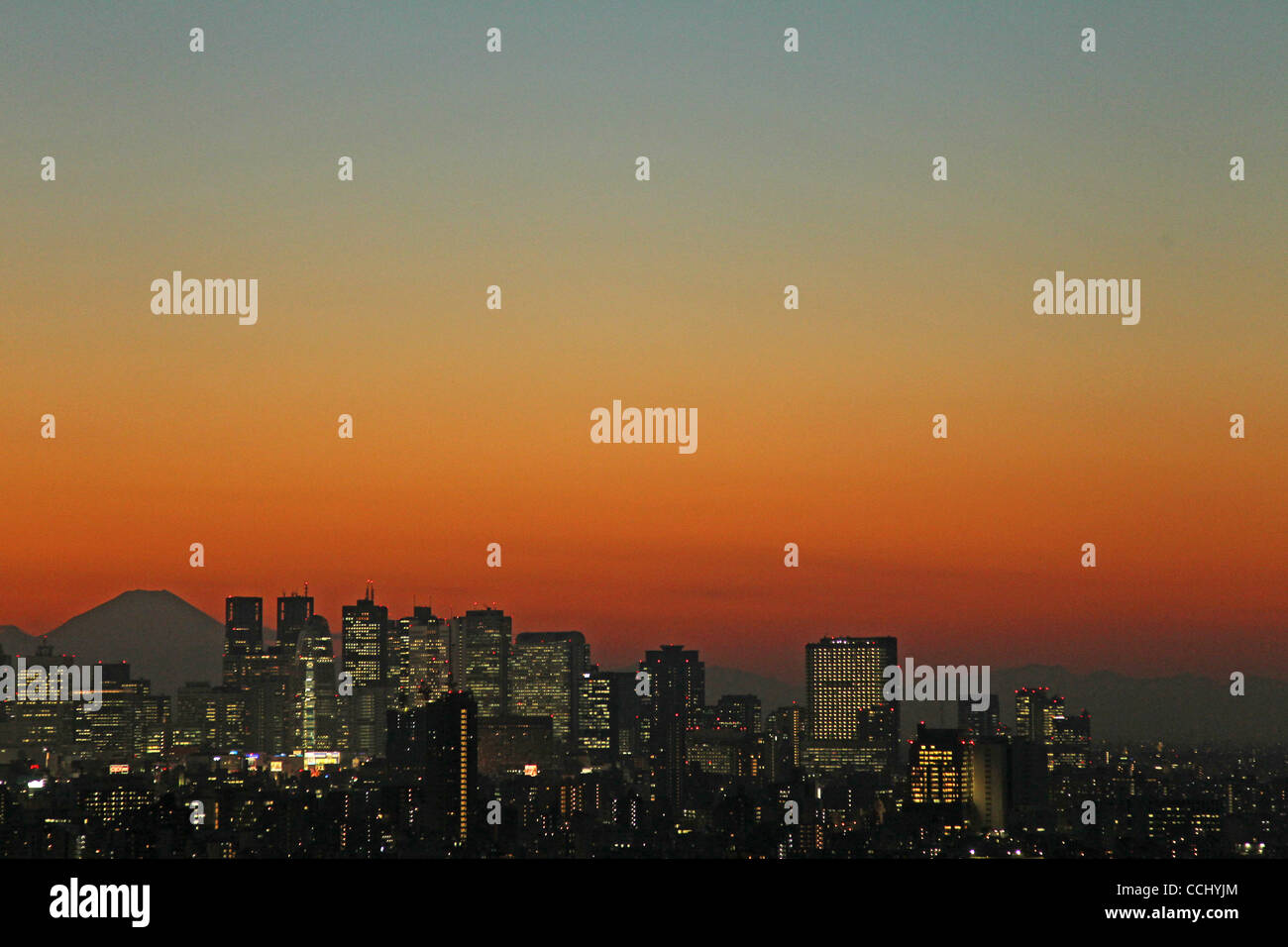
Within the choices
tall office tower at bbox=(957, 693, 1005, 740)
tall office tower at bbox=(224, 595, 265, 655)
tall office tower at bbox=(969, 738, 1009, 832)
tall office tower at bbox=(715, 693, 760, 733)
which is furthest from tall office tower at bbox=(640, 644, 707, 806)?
tall office tower at bbox=(224, 595, 265, 655)

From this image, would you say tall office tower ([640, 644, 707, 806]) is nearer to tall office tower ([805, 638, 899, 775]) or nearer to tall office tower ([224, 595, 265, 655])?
tall office tower ([805, 638, 899, 775])

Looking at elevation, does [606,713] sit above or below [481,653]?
below

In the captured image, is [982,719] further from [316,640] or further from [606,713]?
[316,640]

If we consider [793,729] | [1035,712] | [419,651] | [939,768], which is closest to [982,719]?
[1035,712]

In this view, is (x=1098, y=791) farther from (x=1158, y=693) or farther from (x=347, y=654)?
(x=347, y=654)
